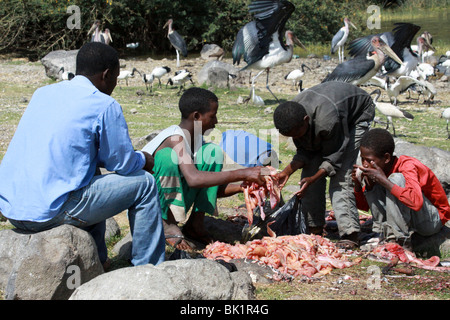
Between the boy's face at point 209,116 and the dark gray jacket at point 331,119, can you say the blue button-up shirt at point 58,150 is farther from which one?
the dark gray jacket at point 331,119

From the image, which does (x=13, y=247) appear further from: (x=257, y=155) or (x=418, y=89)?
(x=418, y=89)

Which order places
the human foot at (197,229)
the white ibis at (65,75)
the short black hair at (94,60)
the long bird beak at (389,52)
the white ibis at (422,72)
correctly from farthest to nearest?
the white ibis at (65,75)
the white ibis at (422,72)
the long bird beak at (389,52)
the human foot at (197,229)
the short black hair at (94,60)

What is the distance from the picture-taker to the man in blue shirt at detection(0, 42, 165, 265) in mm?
3186

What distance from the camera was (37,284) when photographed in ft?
10.3

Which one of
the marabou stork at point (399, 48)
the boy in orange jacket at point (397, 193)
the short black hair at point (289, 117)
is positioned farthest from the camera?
the marabou stork at point (399, 48)

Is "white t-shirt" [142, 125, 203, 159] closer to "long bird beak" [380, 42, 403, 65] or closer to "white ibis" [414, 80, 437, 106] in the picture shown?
"white ibis" [414, 80, 437, 106]

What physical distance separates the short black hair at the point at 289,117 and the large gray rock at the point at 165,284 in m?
1.41

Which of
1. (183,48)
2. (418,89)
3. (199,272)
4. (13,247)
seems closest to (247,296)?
(199,272)

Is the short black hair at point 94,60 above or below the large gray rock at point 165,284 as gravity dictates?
above

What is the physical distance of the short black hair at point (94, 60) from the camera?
3467 millimetres

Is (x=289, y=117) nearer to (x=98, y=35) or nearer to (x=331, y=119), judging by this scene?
(x=331, y=119)

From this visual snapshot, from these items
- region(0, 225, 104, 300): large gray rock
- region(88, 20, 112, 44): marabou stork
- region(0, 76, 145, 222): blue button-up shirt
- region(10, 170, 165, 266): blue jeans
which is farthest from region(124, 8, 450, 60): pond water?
region(0, 225, 104, 300): large gray rock

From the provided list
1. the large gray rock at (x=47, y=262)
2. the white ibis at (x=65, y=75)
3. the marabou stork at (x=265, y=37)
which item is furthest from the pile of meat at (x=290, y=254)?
the white ibis at (x=65, y=75)

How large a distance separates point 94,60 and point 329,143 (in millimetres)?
1990
